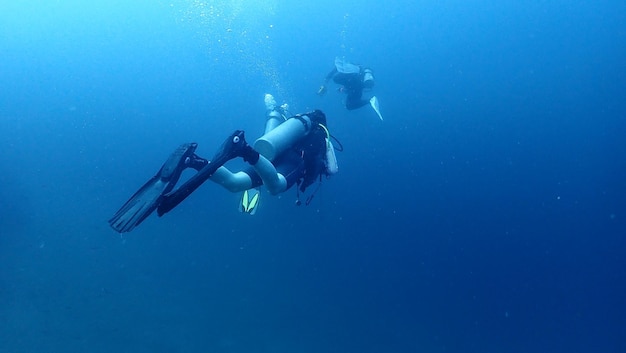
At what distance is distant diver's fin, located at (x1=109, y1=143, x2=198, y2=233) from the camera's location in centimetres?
249

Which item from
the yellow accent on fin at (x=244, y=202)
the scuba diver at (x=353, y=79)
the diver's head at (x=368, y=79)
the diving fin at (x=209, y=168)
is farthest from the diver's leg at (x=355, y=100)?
the diving fin at (x=209, y=168)

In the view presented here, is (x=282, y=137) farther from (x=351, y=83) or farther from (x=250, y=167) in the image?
(x=351, y=83)

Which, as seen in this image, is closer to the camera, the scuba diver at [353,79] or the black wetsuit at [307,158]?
the black wetsuit at [307,158]

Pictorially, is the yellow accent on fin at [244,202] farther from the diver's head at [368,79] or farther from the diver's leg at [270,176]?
the diver's head at [368,79]

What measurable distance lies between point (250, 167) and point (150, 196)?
1.37 meters

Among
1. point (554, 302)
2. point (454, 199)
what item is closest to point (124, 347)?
point (554, 302)

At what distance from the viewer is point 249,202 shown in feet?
16.5

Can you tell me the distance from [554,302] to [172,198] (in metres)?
19.2

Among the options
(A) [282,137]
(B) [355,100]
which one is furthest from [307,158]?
(B) [355,100]

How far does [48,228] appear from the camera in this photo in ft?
41.8

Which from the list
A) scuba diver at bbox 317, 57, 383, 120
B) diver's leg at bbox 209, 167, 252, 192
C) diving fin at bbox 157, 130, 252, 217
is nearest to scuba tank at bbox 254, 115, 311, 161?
diver's leg at bbox 209, 167, 252, 192

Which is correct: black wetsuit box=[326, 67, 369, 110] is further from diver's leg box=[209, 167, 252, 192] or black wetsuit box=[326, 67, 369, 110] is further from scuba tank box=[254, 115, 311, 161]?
diver's leg box=[209, 167, 252, 192]

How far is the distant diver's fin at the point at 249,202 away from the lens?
489 centimetres

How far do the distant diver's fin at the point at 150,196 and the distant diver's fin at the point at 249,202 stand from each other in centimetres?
182
